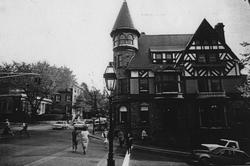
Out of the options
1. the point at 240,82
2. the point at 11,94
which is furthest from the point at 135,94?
the point at 11,94

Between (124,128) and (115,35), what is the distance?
1451cm

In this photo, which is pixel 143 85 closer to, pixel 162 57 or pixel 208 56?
pixel 162 57

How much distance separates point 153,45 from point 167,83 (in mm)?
8418

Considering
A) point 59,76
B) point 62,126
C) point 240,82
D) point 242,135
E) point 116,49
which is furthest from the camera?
point 59,76

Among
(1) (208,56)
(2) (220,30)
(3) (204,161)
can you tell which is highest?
(2) (220,30)

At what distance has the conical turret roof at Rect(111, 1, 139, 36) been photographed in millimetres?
32781

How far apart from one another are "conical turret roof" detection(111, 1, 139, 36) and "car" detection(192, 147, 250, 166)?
72.0 feet

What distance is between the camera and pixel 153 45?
116 ft

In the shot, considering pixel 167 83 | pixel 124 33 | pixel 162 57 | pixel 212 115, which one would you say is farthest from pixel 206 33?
pixel 124 33

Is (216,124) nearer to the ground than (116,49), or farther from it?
nearer to the ground

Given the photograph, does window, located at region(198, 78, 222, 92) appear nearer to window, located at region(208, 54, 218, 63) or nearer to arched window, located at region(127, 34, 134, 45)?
window, located at region(208, 54, 218, 63)

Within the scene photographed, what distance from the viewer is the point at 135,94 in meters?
30.4

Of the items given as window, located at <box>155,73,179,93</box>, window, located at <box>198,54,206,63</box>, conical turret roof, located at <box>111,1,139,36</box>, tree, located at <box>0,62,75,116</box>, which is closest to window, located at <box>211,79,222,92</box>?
window, located at <box>198,54,206,63</box>

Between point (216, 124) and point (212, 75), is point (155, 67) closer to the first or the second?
point (212, 75)
